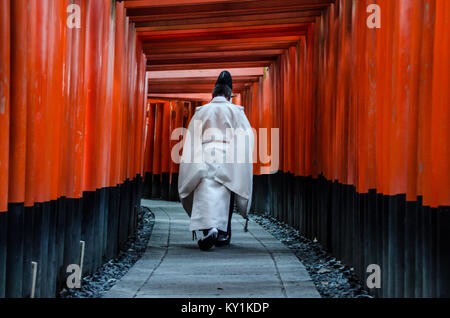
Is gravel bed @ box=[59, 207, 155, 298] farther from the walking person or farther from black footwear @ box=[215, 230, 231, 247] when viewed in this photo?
black footwear @ box=[215, 230, 231, 247]

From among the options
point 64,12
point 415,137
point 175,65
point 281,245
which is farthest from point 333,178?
point 175,65

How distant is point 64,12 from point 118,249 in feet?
10.3

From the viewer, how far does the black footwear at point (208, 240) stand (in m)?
5.87

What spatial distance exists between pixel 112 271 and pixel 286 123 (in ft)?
15.7

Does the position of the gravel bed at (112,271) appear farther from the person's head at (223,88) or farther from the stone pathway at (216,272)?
the person's head at (223,88)

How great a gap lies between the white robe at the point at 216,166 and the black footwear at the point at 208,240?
0.41 feet

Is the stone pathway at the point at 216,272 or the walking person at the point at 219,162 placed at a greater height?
the walking person at the point at 219,162

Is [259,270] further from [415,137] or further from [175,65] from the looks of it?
[175,65]

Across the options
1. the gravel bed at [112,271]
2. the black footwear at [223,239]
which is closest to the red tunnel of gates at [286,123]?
the gravel bed at [112,271]

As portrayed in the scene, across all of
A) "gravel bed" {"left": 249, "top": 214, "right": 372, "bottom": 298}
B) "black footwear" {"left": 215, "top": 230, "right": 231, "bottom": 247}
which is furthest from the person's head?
"gravel bed" {"left": 249, "top": 214, "right": 372, "bottom": 298}

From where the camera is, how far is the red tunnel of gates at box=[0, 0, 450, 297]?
8.79 feet

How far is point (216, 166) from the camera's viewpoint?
6.21 meters

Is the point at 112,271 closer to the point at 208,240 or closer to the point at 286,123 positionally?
the point at 208,240

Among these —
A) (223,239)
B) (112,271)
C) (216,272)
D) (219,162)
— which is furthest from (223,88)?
(112,271)
